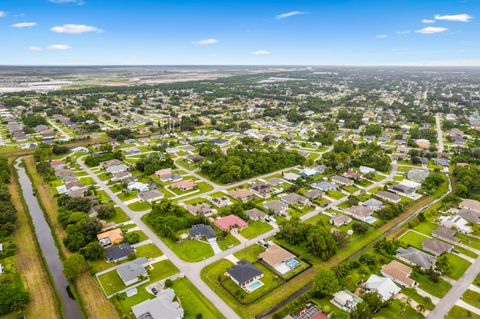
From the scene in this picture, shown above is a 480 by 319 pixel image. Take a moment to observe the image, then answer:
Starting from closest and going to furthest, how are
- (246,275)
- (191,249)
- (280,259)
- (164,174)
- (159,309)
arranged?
(159,309) → (246,275) → (280,259) → (191,249) → (164,174)

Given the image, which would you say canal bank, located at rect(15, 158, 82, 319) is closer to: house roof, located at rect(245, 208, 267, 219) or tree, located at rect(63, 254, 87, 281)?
tree, located at rect(63, 254, 87, 281)

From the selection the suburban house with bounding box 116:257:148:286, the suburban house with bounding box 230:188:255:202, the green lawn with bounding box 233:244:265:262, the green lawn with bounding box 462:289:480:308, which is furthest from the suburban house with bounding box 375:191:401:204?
the suburban house with bounding box 116:257:148:286

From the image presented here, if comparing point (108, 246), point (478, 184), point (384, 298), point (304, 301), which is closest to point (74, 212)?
point (108, 246)

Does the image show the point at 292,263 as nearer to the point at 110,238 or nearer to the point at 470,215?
the point at 110,238

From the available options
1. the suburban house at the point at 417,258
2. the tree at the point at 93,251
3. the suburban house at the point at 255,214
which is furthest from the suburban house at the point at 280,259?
the tree at the point at 93,251

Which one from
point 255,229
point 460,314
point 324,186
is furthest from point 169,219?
point 460,314

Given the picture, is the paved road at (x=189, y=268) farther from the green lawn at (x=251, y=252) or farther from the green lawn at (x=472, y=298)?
the green lawn at (x=472, y=298)

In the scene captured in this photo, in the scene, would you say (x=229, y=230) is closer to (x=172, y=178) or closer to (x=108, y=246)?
(x=108, y=246)
